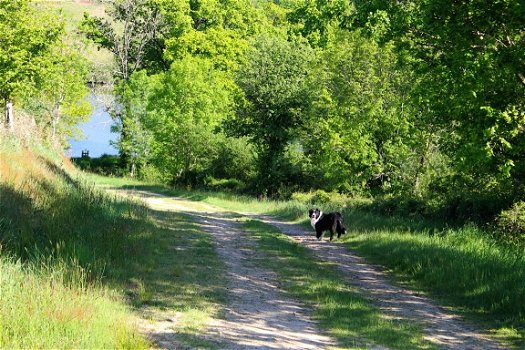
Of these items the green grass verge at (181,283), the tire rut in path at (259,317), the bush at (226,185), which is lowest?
the tire rut in path at (259,317)

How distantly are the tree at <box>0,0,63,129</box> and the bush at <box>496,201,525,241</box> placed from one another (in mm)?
16314

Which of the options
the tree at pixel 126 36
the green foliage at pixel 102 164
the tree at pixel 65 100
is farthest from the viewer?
the green foliage at pixel 102 164

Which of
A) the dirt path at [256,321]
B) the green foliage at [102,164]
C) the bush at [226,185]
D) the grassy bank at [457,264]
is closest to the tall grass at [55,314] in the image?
the dirt path at [256,321]

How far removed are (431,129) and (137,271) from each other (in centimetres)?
1664

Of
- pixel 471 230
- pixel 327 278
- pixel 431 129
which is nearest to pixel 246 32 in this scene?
pixel 431 129

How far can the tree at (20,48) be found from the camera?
20.1 m

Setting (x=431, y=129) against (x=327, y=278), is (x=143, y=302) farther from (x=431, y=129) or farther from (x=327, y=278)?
(x=431, y=129)

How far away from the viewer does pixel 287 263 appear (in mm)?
12266

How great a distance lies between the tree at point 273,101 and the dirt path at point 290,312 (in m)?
20.9

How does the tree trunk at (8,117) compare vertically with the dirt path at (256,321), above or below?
above

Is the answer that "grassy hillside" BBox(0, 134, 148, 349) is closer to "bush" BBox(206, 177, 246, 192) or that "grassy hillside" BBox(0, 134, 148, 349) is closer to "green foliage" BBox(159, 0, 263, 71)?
Result: "bush" BBox(206, 177, 246, 192)

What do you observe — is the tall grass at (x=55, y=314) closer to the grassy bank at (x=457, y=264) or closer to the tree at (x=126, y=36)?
the grassy bank at (x=457, y=264)

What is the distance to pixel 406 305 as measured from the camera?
964 cm

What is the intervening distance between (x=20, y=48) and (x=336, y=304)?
17.5 m
